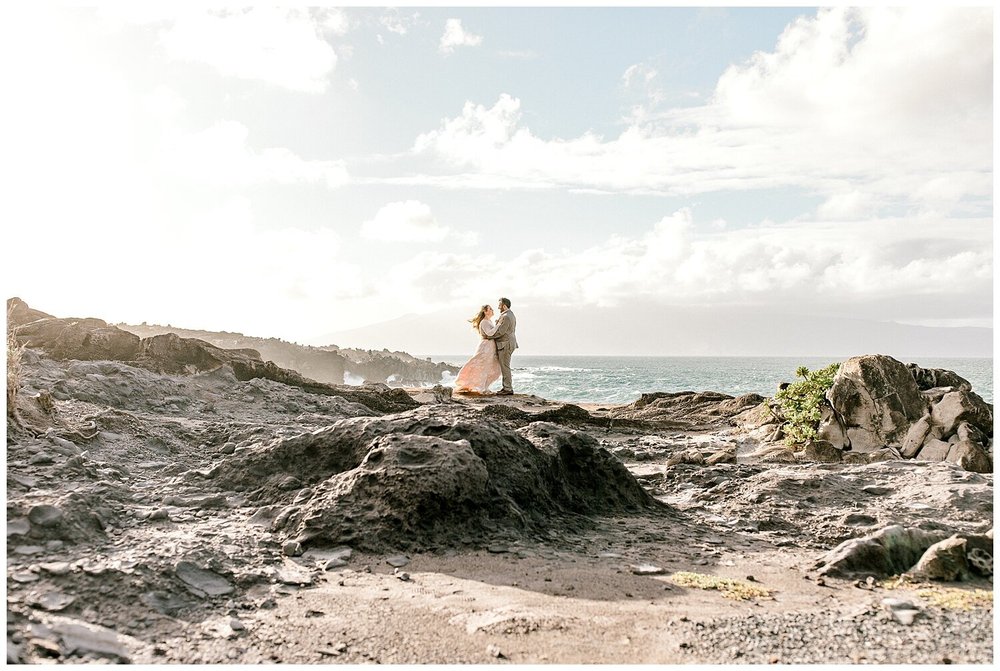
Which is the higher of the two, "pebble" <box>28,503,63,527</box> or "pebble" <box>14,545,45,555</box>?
"pebble" <box>28,503,63,527</box>

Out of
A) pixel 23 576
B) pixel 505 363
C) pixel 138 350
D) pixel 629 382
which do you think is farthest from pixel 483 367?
pixel 629 382

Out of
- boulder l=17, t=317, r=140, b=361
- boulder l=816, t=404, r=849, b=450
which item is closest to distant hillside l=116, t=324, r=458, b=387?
boulder l=17, t=317, r=140, b=361

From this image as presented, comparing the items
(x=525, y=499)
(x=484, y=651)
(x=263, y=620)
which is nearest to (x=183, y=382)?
(x=525, y=499)

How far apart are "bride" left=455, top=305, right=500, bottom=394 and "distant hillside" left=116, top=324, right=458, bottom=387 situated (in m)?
12.8

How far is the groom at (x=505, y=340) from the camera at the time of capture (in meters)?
19.5

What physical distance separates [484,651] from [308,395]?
9.78 m

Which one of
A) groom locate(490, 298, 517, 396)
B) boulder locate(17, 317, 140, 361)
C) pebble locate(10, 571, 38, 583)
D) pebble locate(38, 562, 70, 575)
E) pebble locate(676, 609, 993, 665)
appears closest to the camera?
pebble locate(676, 609, 993, 665)

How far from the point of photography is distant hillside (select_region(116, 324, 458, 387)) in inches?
1325

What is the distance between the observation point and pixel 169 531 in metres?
5.20

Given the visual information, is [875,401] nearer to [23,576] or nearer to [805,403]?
[805,403]

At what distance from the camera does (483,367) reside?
1966 centimetres

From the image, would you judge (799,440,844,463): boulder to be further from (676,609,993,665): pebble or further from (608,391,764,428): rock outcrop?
(676,609,993,665): pebble

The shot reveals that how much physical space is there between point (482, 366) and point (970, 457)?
12.8 metres

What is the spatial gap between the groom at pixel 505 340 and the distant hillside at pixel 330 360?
13.4 m
